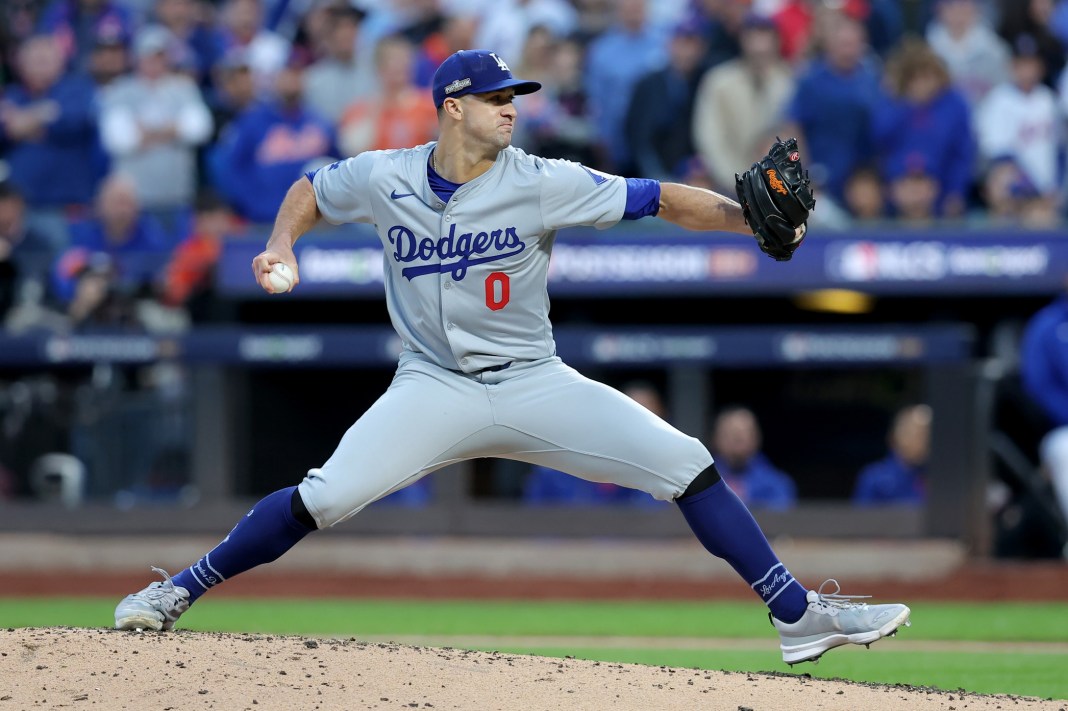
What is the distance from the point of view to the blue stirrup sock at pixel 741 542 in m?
4.65

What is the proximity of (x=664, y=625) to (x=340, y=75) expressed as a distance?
186 inches

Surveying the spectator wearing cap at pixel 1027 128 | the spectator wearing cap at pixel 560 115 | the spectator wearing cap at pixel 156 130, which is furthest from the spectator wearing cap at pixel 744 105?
the spectator wearing cap at pixel 156 130

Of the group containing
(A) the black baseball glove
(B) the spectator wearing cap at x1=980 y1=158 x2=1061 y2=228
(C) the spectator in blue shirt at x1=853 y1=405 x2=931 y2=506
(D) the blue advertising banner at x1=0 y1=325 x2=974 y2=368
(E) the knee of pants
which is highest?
(B) the spectator wearing cap at x1=980 y1=158 x2=1061 y2=228

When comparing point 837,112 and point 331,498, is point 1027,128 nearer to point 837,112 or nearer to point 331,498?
point 837,112

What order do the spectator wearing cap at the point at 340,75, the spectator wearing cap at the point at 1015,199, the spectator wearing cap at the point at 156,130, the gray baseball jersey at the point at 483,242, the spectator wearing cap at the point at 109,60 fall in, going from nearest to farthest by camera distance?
the gray baseball jersey at the point at 483,242, the spectator wearing cap at the point at 1015,199, the spectator wearing cap at the point at 340,75, the spectator wearing cap at the point at 156,130, the spectator wearing cap at the point at 109,60

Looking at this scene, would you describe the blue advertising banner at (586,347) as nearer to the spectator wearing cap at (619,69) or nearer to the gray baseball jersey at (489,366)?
the spectator wearing cap at (619,69)

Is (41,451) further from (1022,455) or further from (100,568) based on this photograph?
(1022,455)

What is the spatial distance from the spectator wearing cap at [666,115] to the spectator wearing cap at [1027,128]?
5.75 ft

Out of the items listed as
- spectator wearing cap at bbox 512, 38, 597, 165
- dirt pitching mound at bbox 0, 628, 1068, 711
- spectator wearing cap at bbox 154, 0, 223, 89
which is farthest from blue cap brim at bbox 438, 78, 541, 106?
spectator wearing cap at bbox 154, 0, 223, 89

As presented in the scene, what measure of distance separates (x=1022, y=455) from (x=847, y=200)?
1774mm

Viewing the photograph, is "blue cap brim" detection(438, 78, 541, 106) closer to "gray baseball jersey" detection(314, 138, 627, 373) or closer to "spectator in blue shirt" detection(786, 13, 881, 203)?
"gray baseball jersey" detection(314, 138, 627, 373)

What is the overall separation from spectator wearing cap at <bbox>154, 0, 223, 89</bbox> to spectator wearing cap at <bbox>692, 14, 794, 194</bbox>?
3783 millimetres

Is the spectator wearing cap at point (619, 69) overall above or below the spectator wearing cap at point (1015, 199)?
above

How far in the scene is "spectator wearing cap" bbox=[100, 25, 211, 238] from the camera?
35.8 ft
